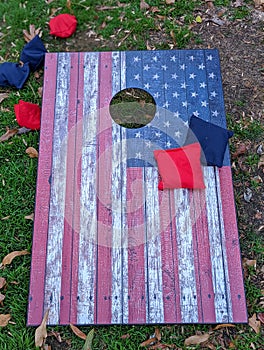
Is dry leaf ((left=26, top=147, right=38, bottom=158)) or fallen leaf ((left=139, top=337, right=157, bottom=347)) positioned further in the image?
dry leaf ((left=26, top=147, right=38, bottom=158))

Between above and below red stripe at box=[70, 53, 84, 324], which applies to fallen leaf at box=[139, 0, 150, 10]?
above

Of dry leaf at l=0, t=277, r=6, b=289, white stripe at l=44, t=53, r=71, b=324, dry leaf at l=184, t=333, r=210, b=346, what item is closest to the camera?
dry leaf at l=184, t=333, r=210, b=346

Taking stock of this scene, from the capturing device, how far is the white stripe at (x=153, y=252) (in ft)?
10.7

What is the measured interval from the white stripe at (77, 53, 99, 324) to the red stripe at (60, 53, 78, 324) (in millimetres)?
83

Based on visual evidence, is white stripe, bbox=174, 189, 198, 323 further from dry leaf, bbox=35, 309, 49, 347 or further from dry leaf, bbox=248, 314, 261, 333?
dry leaf, bbox=35, 309, 49, 347

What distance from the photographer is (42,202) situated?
365cm

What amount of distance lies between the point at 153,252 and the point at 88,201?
0.67 metres

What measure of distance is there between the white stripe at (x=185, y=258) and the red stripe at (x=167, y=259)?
6cm

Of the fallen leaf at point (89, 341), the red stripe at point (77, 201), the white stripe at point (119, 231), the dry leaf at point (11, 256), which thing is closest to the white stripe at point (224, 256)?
the white stripe at point (119, 231)

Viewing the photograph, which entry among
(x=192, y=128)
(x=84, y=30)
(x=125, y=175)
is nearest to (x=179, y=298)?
(x=125, y=175)

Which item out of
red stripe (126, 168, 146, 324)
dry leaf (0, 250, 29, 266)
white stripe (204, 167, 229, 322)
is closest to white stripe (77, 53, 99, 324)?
red stripe (126, 168, 146, 324)

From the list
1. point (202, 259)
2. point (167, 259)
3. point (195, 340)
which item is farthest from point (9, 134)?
point (195, 340)

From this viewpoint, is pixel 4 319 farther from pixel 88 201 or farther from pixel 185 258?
pixel 185 258

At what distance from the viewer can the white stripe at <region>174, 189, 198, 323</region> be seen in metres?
3.24
